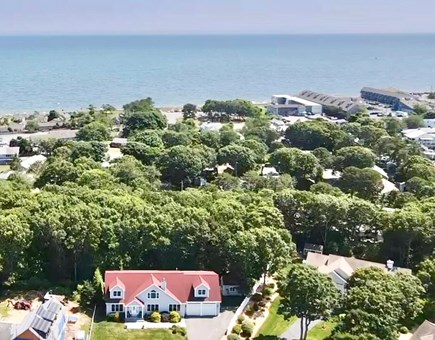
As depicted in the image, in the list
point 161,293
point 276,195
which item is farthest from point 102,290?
point 276,195

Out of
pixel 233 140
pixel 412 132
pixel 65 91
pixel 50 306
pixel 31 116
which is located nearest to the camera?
pixel 50 306

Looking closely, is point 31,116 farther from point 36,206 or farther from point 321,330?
point 321,330

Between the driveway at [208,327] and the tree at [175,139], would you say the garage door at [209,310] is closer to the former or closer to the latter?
the driveway at [208,327]

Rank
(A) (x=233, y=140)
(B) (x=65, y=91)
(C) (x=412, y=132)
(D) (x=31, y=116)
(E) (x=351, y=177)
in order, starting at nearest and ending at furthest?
(E) (x=351, y=177) → (A) (x=233, y=140) → (C) (x=412, y=132) → (D) (x=31, y=116) → (B) (x=65, y=91)

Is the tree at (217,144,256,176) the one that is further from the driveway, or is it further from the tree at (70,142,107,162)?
the driveway

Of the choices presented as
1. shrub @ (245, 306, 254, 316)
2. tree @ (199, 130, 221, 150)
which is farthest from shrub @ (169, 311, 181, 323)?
tree @ (199, 130, 221, 150)

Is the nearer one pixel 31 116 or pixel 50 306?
pixel 50 306
